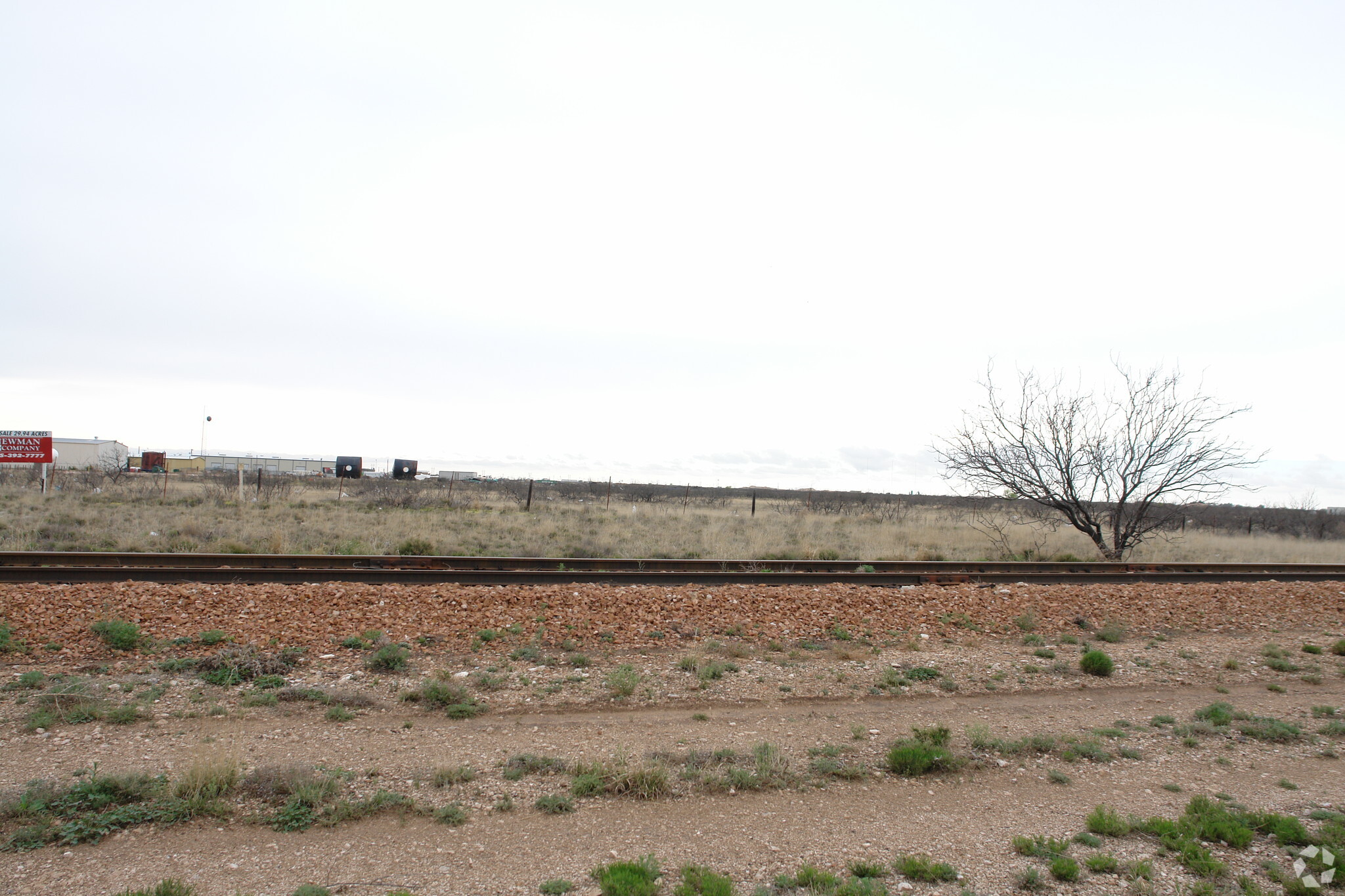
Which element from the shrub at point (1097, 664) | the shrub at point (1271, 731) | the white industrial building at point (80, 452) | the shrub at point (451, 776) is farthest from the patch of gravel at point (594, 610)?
the white industrial building at point (80, 452)

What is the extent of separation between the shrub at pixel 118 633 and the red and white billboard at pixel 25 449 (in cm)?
2076

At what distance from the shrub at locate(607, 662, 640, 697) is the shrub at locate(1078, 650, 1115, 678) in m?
5.43

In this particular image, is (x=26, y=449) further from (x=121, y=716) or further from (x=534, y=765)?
(x=534, y=765)

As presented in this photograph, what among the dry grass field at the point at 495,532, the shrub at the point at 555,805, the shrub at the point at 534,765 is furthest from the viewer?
the dry grass field at the point at 495,532

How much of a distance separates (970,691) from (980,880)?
4.12 meters

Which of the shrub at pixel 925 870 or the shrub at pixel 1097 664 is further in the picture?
the shrub at pixel 1097 664

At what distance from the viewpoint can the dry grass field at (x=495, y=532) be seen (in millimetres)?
16250

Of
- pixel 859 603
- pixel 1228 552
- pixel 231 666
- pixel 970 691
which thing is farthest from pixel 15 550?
pixel 1228 552

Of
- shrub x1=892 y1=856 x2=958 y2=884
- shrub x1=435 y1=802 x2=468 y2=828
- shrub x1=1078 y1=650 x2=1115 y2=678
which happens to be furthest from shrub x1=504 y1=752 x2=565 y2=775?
shrub x1=1078 y1=650 x2=1115 y2=678

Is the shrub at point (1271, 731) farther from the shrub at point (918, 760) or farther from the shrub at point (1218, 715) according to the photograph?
the shrub at point (918, 760)

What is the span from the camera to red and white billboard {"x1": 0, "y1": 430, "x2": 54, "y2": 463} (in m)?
23.9

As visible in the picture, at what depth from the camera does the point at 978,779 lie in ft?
19.0

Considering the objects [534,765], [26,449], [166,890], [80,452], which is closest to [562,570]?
[534,765]

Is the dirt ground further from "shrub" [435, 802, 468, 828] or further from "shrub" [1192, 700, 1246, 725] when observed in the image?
"shrub" [1192, 700, 1246, 725]
